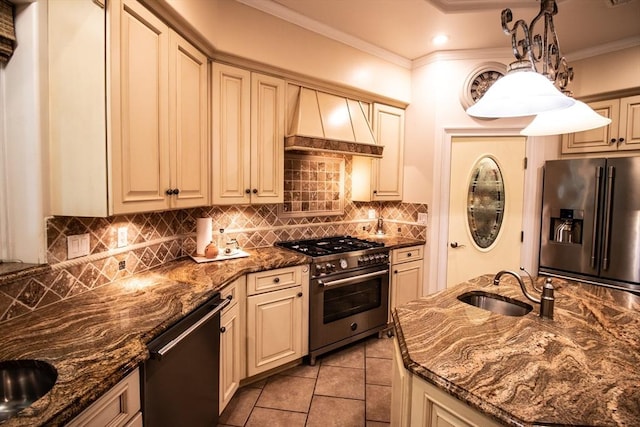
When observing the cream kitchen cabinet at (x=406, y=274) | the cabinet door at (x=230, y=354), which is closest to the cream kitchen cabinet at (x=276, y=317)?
the cabinet door at (x=230, y=354)

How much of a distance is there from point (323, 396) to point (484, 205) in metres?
2.39

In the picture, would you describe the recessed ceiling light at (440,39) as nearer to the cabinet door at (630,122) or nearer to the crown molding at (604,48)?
the crown molding at (604,48)

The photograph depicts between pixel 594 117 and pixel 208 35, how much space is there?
7.41 ft

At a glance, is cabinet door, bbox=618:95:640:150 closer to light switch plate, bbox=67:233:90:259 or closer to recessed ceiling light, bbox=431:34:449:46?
recessed ceiling light, bbox=431:34:449:46

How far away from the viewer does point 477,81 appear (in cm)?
326

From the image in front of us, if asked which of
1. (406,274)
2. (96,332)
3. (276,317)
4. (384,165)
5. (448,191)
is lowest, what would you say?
(276,317)

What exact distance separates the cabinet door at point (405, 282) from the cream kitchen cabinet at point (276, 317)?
3.45 ft

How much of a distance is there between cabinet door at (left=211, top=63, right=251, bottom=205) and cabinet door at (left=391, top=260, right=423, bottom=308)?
1.70 metres

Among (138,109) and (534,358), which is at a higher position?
(138,109)

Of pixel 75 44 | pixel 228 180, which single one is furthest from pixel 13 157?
pixel 228 180

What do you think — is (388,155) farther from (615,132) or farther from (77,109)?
(77,109)

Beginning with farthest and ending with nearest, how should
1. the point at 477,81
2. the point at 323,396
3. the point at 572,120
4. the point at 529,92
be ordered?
the point at 477,81 → the point at 323,396 → the point at 572,120 → the point at 529,92

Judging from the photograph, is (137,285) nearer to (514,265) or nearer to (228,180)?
(228,180)

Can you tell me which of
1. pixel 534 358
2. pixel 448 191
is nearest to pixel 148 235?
pixel 534 358
